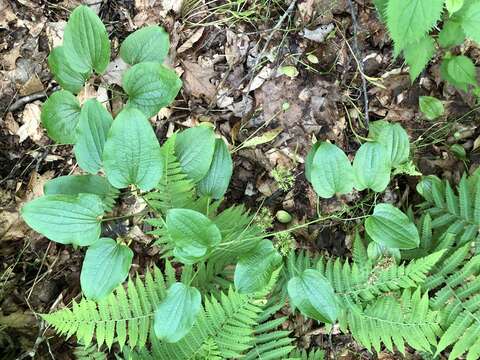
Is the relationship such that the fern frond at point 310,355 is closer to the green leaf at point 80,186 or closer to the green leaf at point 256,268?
the green leaf at point 256,268

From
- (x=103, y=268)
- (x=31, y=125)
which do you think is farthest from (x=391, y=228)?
(x=31, y=125)

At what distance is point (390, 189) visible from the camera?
9.54ft

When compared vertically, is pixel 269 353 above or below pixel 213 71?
below

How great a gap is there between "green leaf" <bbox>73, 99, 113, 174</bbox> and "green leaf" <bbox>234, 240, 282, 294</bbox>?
2.68 feet

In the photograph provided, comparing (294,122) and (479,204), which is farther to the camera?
(294,122)

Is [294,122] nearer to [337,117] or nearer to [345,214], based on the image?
[337,117]

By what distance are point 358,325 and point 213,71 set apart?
1.75m

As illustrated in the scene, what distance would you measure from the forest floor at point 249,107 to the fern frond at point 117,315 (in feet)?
1.36

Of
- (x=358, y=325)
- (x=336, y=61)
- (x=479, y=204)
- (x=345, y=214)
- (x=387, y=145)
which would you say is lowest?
(x=358, y=325)

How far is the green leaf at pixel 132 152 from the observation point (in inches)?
75.1

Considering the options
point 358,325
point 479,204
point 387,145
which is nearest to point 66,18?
point 387,145

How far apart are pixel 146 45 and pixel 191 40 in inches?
A: 26.3

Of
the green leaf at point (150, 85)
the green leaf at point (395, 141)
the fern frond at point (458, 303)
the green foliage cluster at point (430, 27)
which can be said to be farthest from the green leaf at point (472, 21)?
the green leaf at point (150, 85)

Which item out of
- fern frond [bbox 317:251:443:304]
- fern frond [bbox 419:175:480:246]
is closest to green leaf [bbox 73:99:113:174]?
fern frond [bbox 317:251:443:304]
